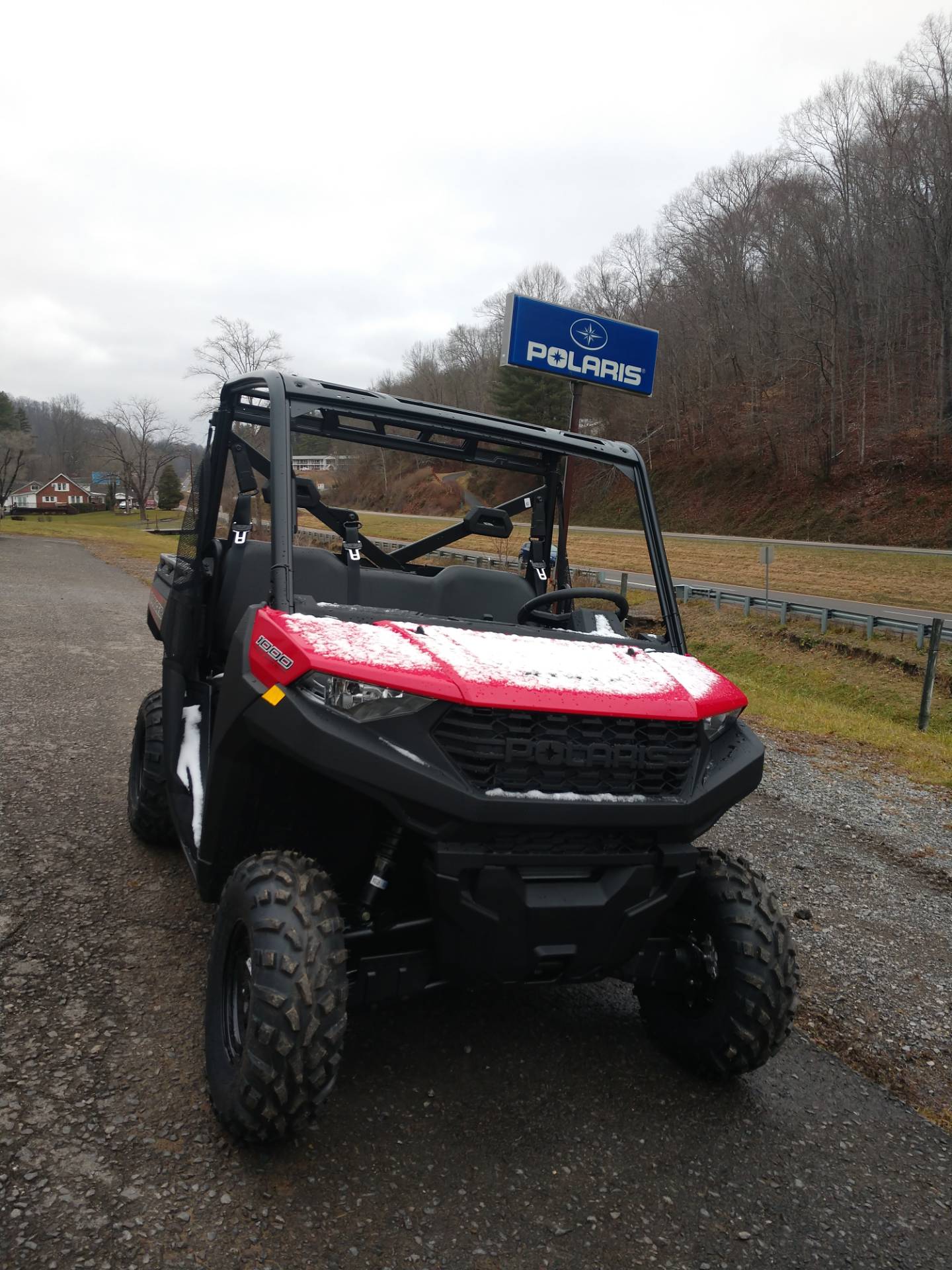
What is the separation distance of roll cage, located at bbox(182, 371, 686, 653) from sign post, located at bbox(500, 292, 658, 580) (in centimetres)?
799

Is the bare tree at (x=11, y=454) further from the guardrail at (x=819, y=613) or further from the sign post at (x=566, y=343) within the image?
the sign post at (x=566, y=343)

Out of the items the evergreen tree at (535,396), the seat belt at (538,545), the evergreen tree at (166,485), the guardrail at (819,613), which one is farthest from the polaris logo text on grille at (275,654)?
the evergreen tree at (166,485)

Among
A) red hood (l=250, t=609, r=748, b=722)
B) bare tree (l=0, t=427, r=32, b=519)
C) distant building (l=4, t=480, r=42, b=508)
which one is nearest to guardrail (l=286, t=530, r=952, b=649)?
red hood (l=250, t=609, r=748, b=722)

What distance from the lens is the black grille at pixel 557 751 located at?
2416 mm

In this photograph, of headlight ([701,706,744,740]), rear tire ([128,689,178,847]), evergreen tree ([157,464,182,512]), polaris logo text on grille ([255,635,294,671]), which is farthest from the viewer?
evergreen tree ([157,464,182,512])

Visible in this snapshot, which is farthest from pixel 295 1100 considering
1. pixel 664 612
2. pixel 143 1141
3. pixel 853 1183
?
pixel 664 612

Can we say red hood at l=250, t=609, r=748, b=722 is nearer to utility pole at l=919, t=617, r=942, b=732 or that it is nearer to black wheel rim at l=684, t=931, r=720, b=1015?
black wheel rim at l=684, t=931, r=720, b=1015

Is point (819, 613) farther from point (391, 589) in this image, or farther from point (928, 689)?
point (391, 589)

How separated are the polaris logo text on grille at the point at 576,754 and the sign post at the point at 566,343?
978 centimetres

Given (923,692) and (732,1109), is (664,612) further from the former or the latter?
(923,692)

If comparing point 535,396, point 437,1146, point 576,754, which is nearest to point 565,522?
point 576,754

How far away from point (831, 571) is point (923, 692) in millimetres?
14579

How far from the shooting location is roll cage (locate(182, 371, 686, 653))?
3.07 m

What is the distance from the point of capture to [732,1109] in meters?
2.92
